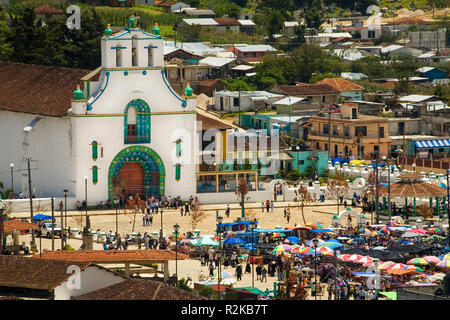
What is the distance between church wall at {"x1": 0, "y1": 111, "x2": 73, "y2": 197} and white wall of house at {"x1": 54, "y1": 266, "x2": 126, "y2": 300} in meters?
34.2

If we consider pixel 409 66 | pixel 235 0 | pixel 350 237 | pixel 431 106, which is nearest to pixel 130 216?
pixel 350 237

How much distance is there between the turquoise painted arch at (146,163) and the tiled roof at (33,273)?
3354 centimetres

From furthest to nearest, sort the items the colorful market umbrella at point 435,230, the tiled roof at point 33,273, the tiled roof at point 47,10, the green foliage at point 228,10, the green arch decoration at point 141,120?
the green foliage at point 228,10 → the tiled roof at point 47,10 → the green arch decoration at point 141,120 → the colorful market umbrella at point 435,230 → the tiled roof at point 33,273

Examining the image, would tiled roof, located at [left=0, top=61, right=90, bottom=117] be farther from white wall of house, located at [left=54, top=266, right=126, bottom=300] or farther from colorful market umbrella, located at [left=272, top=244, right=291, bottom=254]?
white wall of house, located at [left=54, top=266, right=126, bottom=300]

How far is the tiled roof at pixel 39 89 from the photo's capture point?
8038cm

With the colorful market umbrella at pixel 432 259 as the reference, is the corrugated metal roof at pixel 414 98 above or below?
above

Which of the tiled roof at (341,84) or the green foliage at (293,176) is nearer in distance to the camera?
the green foliage at (293,176)

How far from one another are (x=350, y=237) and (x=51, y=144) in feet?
68.5

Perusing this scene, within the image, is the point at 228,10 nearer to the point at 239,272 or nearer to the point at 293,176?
the point at 293,176

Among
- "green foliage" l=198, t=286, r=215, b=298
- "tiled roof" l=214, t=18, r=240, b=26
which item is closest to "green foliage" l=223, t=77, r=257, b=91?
"tiled roof" l=214, t=18, r=240, b=26

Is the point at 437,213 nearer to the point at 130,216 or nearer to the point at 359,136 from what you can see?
the point at 130,216

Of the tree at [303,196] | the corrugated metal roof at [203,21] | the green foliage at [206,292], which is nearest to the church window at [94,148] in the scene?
the tree at [303,196]

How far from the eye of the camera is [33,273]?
143ft

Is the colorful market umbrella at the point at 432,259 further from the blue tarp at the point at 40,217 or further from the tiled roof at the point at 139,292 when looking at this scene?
the blue tarp at the point at 40,217
